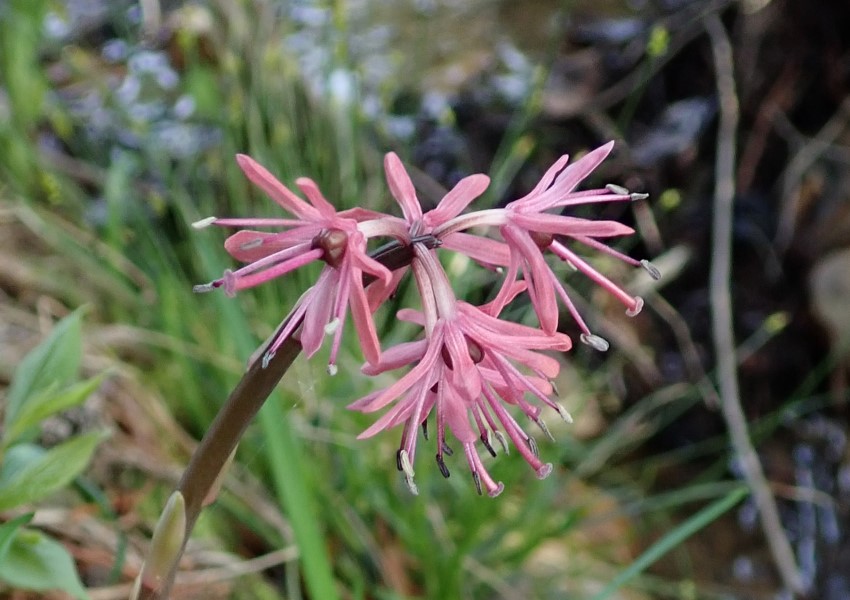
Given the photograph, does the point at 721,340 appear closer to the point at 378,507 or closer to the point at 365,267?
the point at 378,507

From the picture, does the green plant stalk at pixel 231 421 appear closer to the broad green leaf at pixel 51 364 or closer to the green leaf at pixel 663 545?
the broad green leaf at pixel 51 364

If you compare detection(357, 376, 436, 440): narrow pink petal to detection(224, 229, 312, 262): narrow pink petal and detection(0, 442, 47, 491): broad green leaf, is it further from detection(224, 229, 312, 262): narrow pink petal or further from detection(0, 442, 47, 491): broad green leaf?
detection(0, 442, 47, 491): broad green leaf

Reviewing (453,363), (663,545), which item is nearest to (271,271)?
(453,363)

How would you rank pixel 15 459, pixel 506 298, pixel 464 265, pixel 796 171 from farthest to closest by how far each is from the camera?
pixel 796 171 → pixel 464 265 → pixel 15 459 → pixel 506 298

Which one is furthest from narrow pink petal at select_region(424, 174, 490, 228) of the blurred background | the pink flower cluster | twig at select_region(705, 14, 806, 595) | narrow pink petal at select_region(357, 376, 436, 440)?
twig at select_region(705, 14, 806, 595)

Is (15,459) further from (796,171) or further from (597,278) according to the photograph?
(796,171)

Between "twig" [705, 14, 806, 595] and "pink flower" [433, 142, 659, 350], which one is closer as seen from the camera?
"pink flower" [433, 142, 659, 350]
